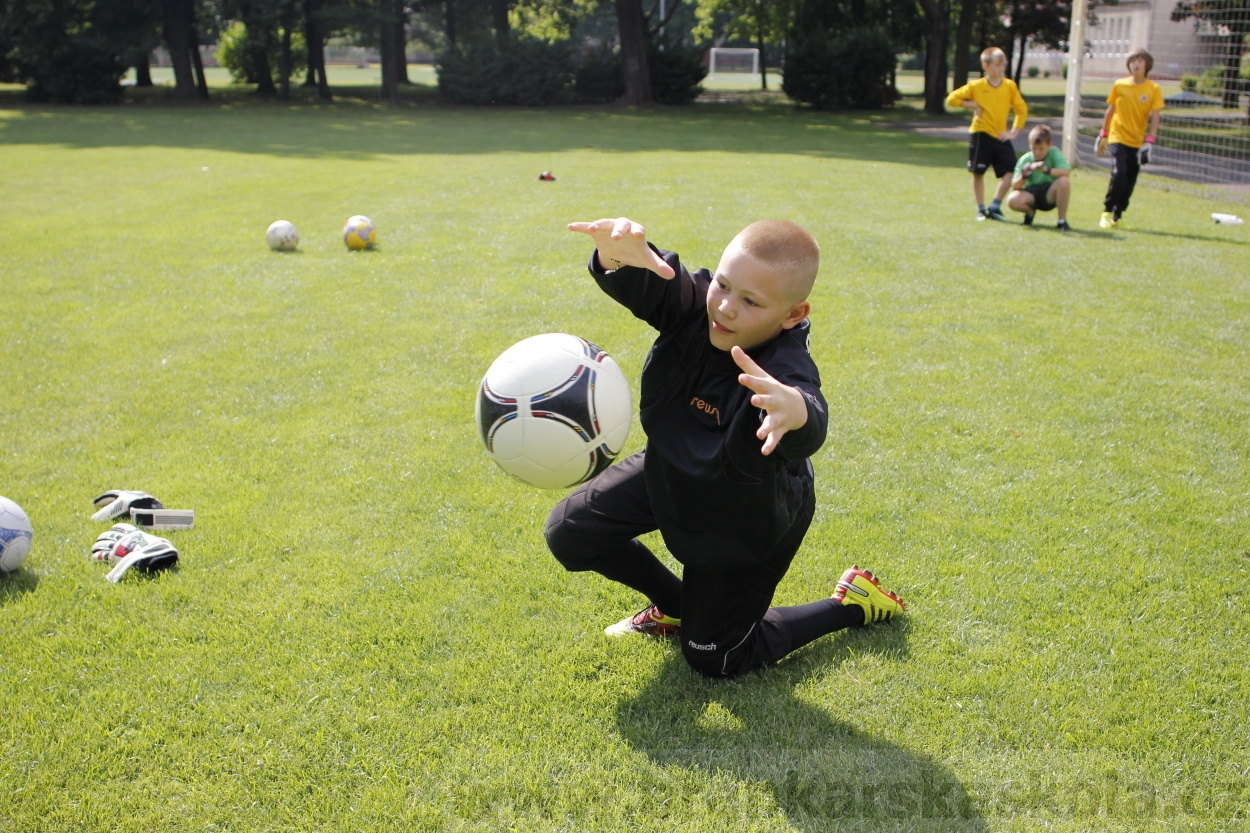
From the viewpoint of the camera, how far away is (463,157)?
749 inches

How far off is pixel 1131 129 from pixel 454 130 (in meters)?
18.0

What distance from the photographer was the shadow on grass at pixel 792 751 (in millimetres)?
2703

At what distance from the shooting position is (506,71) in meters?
34.8

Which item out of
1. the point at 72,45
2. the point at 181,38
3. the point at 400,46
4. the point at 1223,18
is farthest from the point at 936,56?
the point at 72,45

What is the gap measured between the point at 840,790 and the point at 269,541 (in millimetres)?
2632

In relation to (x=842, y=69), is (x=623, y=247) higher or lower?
lower

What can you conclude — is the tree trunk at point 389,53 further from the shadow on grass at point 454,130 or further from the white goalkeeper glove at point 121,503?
the white goalkeeper glove at point 121,503

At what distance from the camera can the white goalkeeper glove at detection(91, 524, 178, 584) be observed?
12.6ft

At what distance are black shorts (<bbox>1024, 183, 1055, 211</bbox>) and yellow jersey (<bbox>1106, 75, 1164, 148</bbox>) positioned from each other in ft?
3.52

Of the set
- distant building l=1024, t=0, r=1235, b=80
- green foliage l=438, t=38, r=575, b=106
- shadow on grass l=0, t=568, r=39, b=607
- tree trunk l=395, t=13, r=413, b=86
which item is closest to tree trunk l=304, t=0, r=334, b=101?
tree trunk l=395, t=13, r=413, b=86

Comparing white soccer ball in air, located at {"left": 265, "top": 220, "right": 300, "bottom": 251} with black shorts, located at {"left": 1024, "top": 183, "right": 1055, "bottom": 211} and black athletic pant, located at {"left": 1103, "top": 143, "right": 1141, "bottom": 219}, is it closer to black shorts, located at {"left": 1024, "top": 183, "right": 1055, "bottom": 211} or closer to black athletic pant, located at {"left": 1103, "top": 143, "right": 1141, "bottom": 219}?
black shorts, located at {"left": 1024, "top": 183, "right": 1055, "bottom": 211}

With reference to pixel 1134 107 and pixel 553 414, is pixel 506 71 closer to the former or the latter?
pixel 1134 107

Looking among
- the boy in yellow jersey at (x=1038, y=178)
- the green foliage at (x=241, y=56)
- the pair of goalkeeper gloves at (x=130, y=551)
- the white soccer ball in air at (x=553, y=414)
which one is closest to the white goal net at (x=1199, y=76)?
the boy in yellow jersey at (x=1038, y=178)

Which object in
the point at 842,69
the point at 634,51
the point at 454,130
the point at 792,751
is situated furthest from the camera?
the point at 634,51
